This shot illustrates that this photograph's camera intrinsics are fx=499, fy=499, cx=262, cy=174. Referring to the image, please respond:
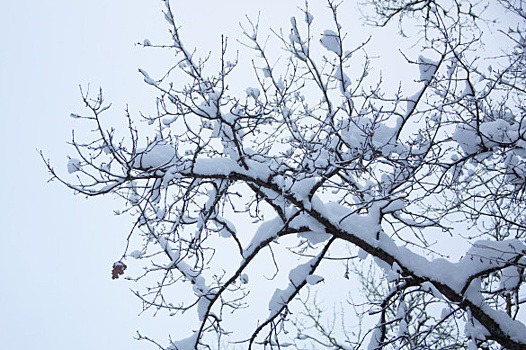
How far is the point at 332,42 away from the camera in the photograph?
15.6 feet

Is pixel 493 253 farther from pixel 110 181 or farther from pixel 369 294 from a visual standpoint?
pixel 369 294

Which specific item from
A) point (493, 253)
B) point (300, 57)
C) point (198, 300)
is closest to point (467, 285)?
point (493, 253)

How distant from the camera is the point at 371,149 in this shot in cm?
421

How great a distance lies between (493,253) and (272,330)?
2.04 meters

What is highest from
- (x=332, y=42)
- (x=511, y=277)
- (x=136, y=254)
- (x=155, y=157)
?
(x=332, y=42)

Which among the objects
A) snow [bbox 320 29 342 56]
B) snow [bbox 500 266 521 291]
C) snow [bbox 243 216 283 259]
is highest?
snow [bbox 320 29 342 56]

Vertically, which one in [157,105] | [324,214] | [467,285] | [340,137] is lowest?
[467,285]

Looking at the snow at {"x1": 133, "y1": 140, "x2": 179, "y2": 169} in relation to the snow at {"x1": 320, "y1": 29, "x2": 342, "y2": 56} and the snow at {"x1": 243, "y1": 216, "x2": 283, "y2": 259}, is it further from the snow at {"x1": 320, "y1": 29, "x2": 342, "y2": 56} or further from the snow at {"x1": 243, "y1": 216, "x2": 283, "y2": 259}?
the snow at {"x1": 320, "y1": 29, "x2": 342, "y2": 56}

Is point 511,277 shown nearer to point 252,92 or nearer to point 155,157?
point 252,92

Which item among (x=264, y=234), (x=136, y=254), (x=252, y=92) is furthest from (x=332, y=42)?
(x=136, y=254)

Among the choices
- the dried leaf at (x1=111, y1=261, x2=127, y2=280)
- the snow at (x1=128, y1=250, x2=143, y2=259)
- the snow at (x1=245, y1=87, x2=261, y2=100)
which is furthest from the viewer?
the snow at (x1=128, y1=250, x2=143, y2=259)

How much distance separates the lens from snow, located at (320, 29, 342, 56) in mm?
4688

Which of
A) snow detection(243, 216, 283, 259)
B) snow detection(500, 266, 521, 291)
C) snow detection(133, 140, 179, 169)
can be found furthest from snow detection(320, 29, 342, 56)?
snow detection(500, 266, 521, 291)

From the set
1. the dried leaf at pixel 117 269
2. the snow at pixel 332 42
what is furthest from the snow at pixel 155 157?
the snow at pixel 332 42
